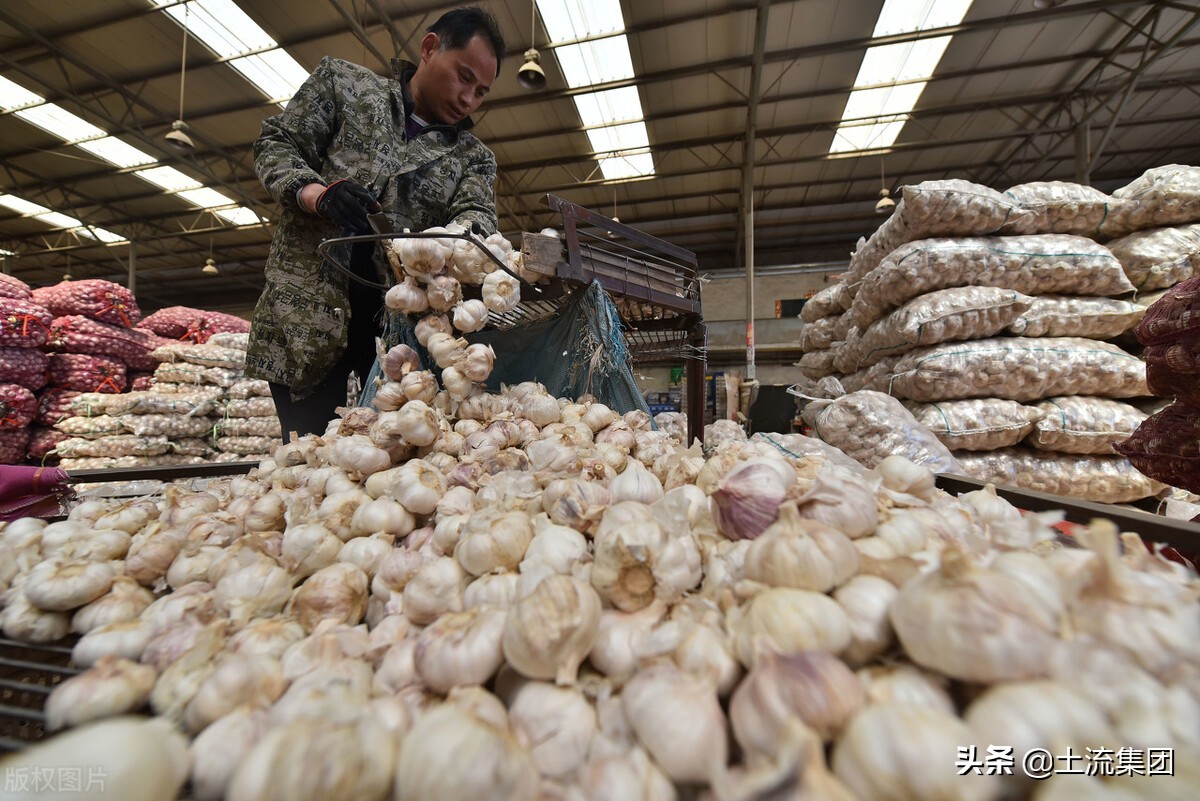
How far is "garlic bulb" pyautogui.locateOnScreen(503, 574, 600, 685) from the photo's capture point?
1.53 ft

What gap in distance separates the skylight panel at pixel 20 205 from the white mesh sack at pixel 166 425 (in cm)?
1030

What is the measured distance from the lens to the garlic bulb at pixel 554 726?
43 cm

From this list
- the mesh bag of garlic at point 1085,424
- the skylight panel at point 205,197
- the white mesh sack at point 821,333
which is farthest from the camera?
the skylight panel at point 205,197

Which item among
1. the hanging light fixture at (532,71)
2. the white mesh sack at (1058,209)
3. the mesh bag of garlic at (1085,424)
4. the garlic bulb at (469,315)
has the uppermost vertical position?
the hanging light fixture at (532,71)

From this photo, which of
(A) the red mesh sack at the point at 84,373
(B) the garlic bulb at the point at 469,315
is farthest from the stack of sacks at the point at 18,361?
(B) the garlic bulb at the point at 469,315

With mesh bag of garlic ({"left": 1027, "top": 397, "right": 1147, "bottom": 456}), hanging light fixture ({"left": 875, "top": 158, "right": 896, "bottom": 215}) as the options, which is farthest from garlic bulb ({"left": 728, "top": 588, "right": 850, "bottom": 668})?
hanging light fixture ({"left": 875, "top": 158, "right": 896, "bottom": 215})

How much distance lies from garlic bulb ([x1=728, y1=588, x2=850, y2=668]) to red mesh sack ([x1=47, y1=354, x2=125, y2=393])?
18.4 feet

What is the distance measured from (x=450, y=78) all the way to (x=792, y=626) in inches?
76.1

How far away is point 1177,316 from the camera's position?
145 centimetres

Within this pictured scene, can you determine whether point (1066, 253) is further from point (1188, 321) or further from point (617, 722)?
point (617, 722)

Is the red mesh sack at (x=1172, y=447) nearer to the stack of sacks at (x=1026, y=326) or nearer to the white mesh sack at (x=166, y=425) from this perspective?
the stack of sacks at (x=1026, y=326)

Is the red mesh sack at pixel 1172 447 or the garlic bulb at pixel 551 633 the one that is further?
the red mesh sack at pixel 1172 447

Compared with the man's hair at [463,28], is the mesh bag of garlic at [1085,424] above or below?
below

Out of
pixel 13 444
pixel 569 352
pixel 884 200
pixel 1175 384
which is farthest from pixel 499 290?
pixel 884 200
